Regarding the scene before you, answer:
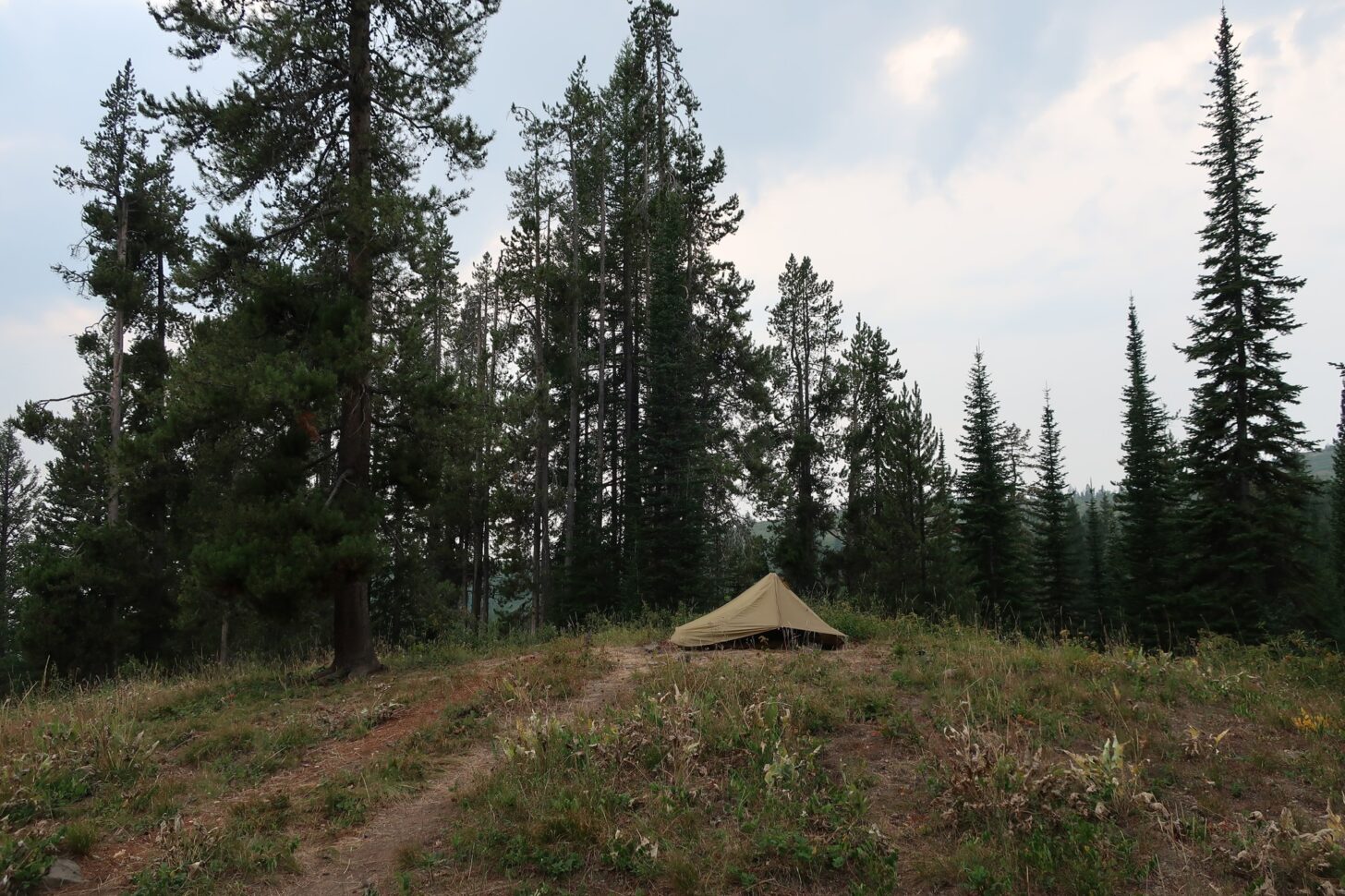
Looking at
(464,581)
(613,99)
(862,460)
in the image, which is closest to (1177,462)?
(862,460)

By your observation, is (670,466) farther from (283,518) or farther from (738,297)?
(283,518)

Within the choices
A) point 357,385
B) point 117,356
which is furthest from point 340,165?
point 117,356

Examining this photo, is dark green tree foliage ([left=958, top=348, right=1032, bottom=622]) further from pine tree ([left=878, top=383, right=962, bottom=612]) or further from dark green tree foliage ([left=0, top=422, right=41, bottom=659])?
dark green tree foliage ([left=0, top=422, right=41, bottom=659])

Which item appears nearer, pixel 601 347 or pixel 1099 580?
pixel 601 347

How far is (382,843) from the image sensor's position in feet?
16.8

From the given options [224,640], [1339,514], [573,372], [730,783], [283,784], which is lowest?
[224,640]

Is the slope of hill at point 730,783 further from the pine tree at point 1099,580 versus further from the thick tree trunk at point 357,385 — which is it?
the pine tree at point 1099,580

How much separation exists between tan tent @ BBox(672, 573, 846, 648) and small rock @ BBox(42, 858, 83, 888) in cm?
759

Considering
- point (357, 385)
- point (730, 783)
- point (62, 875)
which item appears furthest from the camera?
point (357, 385)

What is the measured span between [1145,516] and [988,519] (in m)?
7.39

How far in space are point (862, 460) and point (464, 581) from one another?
17018 mm

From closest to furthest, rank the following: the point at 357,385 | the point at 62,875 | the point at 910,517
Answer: the point at 62,875 < the point at 357,385 < the point at 910,517

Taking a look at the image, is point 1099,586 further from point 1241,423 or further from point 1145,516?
point 1241,423

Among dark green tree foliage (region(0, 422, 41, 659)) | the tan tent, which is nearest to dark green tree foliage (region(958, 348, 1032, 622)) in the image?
the tan tent
